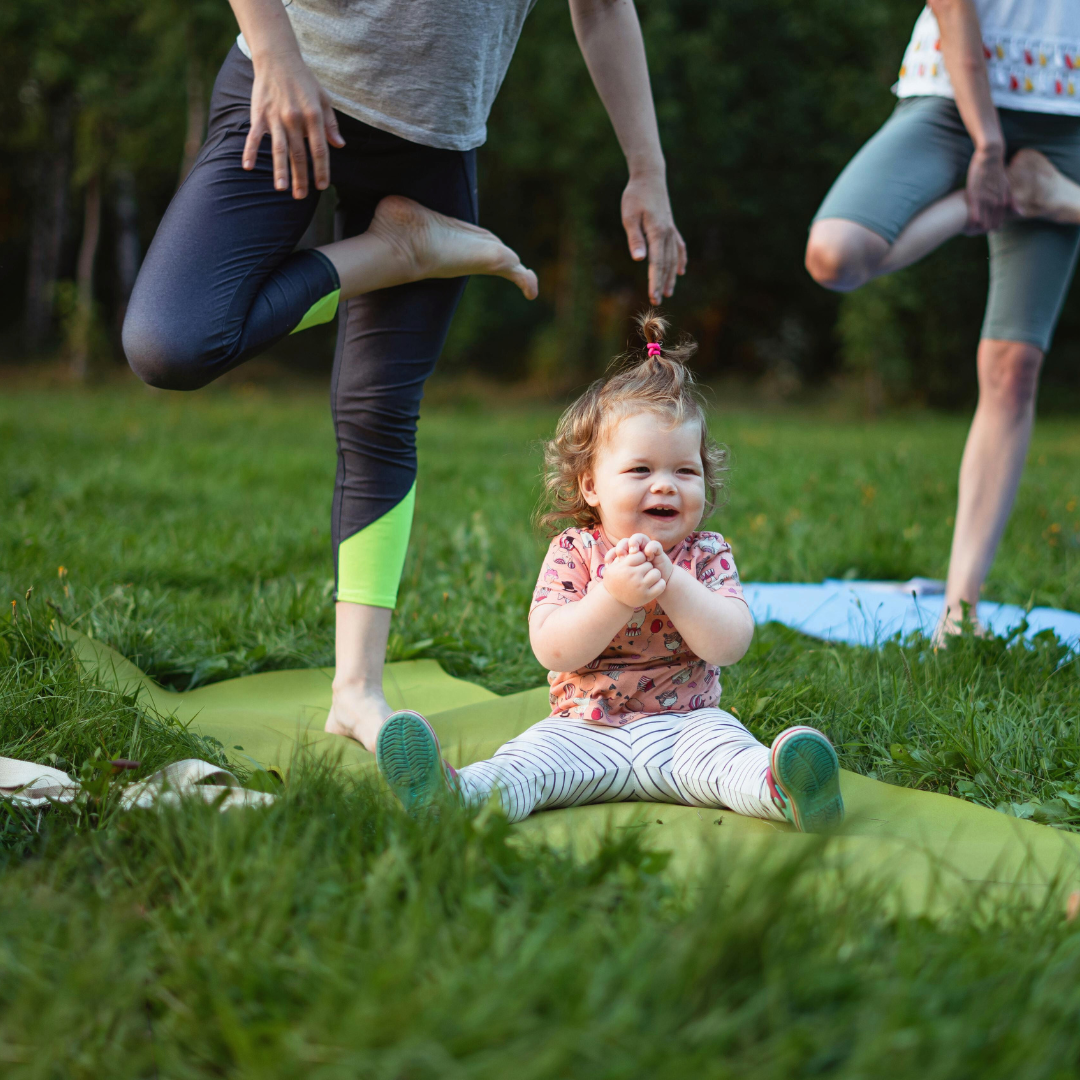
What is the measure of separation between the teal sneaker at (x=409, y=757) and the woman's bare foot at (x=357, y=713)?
20.7 inches

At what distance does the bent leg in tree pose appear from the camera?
2.83 meters

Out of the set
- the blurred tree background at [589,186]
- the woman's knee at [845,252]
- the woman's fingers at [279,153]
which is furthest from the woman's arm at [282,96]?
the blurred tree background at [589,186]

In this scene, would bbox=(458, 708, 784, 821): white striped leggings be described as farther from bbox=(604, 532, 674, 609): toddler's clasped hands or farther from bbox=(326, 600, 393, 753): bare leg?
bbox=(326, 600, 393, 753): bare leg

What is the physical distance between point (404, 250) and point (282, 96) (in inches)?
15.4

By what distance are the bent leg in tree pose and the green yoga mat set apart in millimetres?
1062

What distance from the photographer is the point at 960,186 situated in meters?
3.01

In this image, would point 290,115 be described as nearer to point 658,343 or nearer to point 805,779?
point 658,343

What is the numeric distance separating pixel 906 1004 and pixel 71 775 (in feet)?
4.36

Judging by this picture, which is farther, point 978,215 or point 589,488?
point 978,215

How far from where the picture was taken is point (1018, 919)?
1.24 m

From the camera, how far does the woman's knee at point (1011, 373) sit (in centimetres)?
302

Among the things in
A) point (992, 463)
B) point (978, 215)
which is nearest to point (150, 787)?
point (992, 463)

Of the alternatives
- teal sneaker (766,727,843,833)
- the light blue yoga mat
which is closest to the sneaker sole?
teal sneaker (766,727,843,833)

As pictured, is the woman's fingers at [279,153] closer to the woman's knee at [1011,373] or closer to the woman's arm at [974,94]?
the woman's arm at [974,94]
